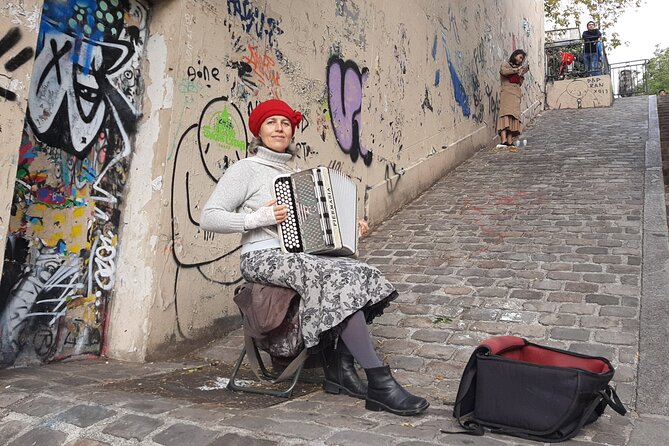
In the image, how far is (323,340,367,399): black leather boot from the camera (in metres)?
3.05

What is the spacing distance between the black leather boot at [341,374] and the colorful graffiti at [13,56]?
2264mm

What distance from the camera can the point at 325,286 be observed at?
114 inches

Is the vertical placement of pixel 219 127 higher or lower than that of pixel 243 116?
lower

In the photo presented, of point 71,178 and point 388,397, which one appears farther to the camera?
point 71,178

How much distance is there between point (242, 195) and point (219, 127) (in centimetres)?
137

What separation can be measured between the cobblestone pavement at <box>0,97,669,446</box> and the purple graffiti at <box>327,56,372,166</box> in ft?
3.85

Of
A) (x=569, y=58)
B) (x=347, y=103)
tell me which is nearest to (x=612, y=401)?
(x=347, y=103)

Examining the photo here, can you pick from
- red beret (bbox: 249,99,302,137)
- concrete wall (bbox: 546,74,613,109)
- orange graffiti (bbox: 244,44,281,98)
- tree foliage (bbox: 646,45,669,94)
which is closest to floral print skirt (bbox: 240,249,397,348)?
red beret (bbox: 249,99,302,137)

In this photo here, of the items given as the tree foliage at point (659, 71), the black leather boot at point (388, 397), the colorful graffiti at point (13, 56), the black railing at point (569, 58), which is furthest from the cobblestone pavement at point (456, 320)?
the tree foliage at point (659, 71)

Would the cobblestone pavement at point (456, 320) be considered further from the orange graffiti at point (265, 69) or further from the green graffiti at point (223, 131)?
the orange graffiti at point (265, 69)

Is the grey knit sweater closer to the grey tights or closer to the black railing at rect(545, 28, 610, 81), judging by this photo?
the grey tights

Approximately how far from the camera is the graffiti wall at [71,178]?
131 inches

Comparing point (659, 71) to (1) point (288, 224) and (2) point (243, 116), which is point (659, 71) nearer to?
(2) point (243, 116)

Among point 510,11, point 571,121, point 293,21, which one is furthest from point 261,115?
point 510,11
